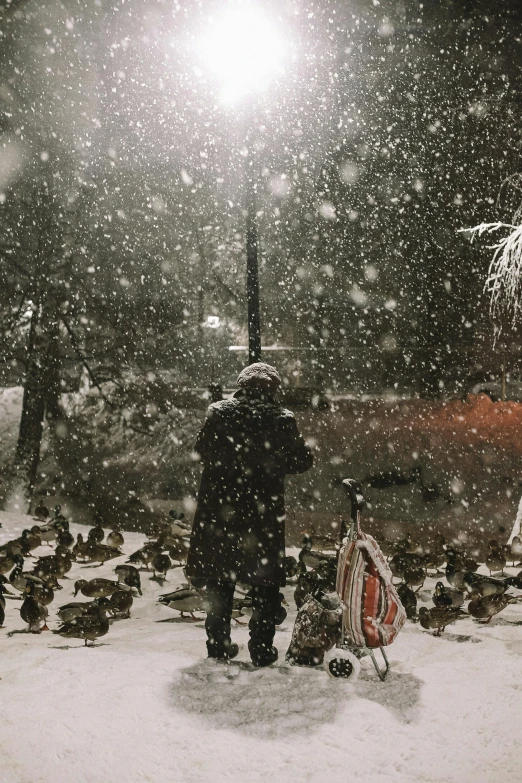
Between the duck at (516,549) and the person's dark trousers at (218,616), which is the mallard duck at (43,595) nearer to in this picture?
the person's dark trousers at (218,616)

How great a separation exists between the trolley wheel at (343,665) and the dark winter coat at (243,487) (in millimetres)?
595

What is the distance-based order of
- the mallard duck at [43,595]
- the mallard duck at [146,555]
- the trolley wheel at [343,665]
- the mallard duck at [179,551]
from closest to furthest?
the trolley wheel at [343,665], the mallard duck at [43,595], the mallard duck at [146,555], the mallard duck at [179,551]

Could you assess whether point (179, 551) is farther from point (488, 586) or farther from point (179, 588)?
point (488, 586)

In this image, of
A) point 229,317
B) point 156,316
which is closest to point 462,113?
point 156,316

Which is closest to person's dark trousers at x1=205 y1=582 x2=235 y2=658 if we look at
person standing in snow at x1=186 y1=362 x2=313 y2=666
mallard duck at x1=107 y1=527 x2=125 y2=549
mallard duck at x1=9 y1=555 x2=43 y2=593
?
person standing in snow at x1=186 y1=362 x2=313 y2=666

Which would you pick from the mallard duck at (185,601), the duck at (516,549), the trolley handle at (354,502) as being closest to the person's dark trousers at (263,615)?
the trolley handle at (354,502)

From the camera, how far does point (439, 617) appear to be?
529 centimetres

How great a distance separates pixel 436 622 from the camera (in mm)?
5289

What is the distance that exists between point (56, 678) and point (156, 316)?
468 inches

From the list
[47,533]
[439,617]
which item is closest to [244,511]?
[439,617]

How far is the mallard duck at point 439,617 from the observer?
5.28 m

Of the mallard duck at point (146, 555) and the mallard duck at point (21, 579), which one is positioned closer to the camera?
the mallard duck at point (21, 579)

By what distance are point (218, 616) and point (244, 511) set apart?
0.77 meters

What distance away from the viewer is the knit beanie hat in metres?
4.56
